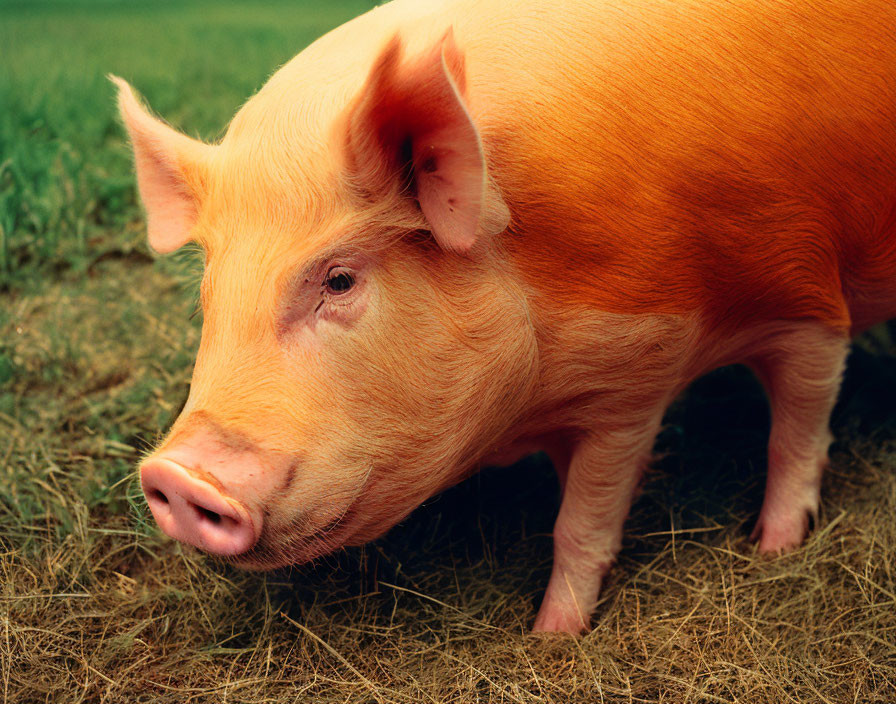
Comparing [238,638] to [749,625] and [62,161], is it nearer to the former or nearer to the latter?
[749,625]

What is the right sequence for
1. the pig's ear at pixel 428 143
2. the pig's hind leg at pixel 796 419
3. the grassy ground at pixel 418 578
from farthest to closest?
the pig's hind leg at pixel 796 419 < the grassy ground at pixel 418 578 < the pig's ear at pixel 428 143

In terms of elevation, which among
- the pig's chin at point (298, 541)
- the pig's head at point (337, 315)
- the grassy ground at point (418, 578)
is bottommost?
the grassy ground at point (418, 578)

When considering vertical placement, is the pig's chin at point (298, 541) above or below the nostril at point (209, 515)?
below

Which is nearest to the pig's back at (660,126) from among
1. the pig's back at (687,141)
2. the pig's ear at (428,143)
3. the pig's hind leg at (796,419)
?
the pig's back at (687,141)

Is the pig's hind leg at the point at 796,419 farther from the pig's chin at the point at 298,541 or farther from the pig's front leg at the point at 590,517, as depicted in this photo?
the pig's chin at the point at 298,541

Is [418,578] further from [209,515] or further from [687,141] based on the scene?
[687,141]

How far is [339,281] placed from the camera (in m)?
1.81

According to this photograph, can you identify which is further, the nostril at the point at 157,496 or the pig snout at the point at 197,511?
the nostril at the point at 157,496

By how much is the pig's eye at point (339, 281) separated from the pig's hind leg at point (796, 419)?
1251 mm

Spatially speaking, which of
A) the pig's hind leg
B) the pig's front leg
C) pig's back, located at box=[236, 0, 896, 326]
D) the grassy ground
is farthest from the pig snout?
the pig's hind leg

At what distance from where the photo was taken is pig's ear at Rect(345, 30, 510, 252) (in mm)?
1626

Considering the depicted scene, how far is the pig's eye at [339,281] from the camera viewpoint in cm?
180

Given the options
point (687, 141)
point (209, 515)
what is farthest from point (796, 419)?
point (209, 515)

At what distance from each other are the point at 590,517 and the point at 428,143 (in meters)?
1.18
